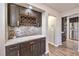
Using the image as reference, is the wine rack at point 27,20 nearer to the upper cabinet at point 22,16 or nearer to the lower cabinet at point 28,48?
the upper cabinet at point 22,16

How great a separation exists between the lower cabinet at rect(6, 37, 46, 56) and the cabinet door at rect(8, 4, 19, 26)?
63 cm

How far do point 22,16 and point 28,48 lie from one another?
101cm

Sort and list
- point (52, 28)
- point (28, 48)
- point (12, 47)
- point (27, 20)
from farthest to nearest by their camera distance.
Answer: point (52, 28) < point (27, 20) < point (28, 48) < point (12, 47)

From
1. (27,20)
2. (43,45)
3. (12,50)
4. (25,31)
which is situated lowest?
(43,45)

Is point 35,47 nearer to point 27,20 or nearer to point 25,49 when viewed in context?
point 25,49

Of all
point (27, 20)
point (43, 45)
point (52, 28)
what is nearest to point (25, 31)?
point (27, 20)

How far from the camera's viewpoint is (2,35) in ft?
6.44

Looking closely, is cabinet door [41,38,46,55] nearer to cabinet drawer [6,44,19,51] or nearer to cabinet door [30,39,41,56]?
cabinet door [30,39,41,56]

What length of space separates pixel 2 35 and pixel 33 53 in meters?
1.40

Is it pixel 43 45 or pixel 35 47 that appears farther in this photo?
pixel 43 45

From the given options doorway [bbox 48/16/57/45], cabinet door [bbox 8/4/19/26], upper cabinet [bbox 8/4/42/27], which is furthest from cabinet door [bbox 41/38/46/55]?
cabinet door [bbox 8/4/19/26]

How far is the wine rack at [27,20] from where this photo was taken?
10.5 ft

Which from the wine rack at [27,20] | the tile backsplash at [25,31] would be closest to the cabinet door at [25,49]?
the tile backsplash at [25,31]

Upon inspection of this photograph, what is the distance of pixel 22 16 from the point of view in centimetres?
315
